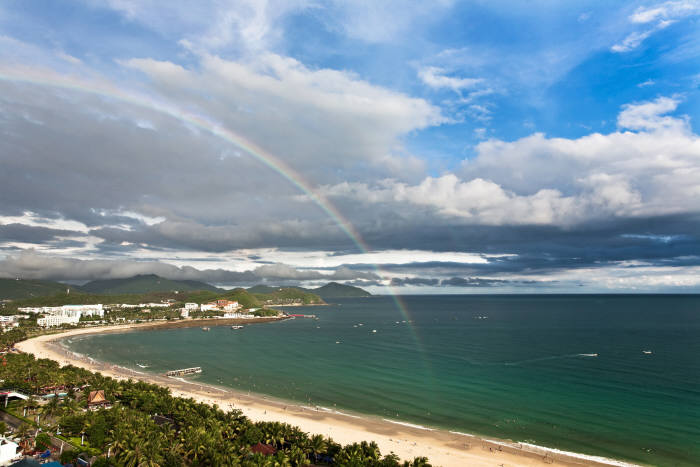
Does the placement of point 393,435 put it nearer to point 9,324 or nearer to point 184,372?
point 184,372

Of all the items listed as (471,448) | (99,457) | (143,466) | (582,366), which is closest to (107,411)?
(99,457)

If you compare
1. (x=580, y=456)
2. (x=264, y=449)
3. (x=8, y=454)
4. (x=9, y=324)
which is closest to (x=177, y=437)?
(x=264, y=449)

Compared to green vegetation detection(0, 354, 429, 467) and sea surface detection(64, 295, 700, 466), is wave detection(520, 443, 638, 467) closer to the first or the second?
sea surface detection(64, 295, 700, 466)

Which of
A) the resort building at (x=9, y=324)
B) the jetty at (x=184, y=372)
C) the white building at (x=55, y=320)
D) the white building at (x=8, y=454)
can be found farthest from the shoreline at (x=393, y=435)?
the white building at (x=55, y=320)

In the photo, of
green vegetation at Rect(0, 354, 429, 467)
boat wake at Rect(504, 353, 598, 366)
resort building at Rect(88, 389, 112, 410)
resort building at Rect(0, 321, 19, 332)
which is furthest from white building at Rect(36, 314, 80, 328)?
boat wake at Rect(504, 353, 598, 366)

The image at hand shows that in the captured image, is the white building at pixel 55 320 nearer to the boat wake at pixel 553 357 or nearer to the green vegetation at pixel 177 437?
the green vegetation at pixel 177 437
